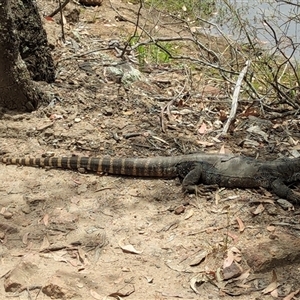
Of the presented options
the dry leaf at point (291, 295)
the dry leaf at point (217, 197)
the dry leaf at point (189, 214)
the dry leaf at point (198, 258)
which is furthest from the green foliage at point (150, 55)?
the dry leaf at point (291, 295)

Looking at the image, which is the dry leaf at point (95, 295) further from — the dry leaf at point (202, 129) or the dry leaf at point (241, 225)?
the dry leaf at point (202, 129)

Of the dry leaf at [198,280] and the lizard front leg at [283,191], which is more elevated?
the lizard front leg at [283,191]

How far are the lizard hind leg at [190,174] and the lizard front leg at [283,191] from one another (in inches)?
25.6

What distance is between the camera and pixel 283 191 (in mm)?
4855

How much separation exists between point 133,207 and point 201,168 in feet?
2.52

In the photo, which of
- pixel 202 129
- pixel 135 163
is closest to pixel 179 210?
pixel 135 163

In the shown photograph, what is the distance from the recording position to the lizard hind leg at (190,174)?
5027mm

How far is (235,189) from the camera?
5000 millimetres

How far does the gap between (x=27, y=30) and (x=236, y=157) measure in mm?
2718

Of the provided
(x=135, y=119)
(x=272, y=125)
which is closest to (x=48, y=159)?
(x=135, y=119)

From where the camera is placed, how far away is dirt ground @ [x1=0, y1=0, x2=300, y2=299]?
3838 mm

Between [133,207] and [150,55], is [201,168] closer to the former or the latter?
[133,207]

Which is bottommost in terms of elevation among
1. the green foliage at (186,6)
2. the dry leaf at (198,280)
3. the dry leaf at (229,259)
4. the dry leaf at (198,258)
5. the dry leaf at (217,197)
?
the dry leaf at (198,280)

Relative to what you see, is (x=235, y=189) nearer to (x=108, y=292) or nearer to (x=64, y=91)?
(x=108, y=292)
